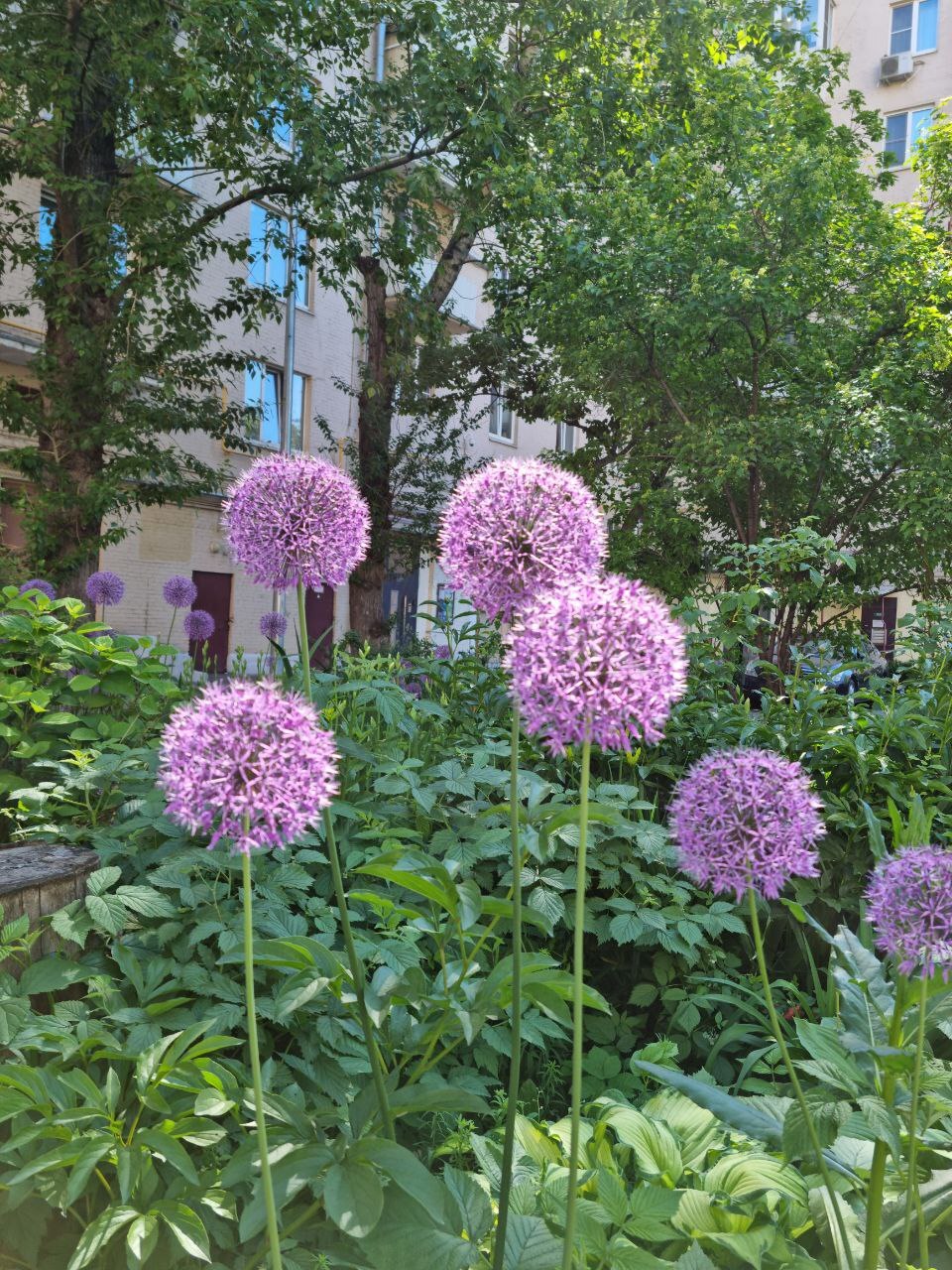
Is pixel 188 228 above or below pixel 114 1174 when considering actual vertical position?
above

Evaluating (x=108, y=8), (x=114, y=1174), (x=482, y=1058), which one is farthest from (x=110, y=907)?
(x=108, y=8)

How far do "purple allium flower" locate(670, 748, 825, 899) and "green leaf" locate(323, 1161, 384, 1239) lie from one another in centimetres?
62

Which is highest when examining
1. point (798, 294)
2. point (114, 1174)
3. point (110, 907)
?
point (798, 294)

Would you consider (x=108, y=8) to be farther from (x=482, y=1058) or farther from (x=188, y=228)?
(x=482, y=1058)

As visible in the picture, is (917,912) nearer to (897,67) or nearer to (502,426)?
(502,426)

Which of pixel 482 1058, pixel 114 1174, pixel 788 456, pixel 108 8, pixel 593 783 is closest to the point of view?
pixel 114 1174

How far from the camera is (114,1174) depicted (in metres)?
2.10

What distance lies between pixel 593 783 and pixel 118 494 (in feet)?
27.1

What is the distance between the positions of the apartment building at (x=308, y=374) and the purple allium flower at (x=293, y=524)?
37.0ft

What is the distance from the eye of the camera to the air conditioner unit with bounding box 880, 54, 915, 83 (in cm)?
2984

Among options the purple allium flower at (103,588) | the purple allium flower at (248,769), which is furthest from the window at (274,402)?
the purple allium flower at (248,769)

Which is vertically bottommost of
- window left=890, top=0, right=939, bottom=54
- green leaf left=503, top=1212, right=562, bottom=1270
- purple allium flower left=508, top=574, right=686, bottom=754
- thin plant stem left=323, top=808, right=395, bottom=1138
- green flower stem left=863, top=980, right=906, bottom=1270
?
green leaf left=503, top=1212, right=562, bottom=1270

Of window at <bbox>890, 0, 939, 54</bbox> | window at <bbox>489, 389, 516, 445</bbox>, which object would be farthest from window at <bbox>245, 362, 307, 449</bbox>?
window at <bbox>890, 0, 939, 54</bbox>

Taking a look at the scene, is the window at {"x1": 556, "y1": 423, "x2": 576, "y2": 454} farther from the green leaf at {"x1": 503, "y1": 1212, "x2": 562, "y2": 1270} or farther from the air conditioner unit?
the green leaf at {"x1": 503, "y1": 1212, "x2": 562, "y2": 1270}
